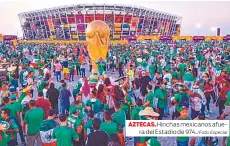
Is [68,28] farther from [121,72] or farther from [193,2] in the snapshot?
[193,2]

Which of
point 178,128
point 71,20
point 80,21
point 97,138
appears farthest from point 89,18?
point 97,138

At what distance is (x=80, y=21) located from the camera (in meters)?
39.6

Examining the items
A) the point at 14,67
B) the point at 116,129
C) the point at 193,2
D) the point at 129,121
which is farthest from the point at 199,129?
the point at 14,67

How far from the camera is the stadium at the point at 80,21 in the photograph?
126 feet

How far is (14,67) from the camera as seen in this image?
37.6 ft

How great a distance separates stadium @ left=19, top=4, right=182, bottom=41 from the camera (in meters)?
38.5

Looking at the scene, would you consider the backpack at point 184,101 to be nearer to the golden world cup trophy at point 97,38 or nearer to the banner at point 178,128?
the banner at point 178,128

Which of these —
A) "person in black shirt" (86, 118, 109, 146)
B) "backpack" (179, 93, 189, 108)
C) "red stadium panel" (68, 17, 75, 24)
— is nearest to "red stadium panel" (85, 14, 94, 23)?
"red stadium panel" (68, 17, 75, 24)

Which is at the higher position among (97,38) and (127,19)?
(127,19)

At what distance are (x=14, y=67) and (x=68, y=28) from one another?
3061 cm

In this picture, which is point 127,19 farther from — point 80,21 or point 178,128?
point 178,128

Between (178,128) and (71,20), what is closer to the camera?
(178,128)

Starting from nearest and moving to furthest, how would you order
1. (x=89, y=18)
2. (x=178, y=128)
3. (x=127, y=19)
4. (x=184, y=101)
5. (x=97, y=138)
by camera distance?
1. (x=97, y=138)
2. (x=178, y=128)
3. (x=184, y=101)
4. (x=89, y=18)
5. (x=127, y=19)

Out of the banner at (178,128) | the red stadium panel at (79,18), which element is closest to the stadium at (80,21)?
the red stadium panel at (79,18)
